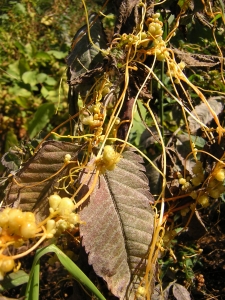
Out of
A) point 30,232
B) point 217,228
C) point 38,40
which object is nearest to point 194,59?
point 30,232

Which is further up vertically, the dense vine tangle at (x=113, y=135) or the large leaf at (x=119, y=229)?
the dense vine tangle at (x=113, y=135)

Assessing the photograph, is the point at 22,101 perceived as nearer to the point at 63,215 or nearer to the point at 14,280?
the point at 14,280

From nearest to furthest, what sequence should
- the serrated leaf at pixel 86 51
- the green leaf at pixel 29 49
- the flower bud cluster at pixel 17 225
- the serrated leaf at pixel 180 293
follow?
the flower bud cluster at pixel 17 225 < the serrated leaf at pixel 86 51 < the serrated leaf at pixel 180 293 < the green leaf at pixel 29 49

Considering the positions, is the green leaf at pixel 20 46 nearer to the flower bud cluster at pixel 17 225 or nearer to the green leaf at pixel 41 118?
the green leaf at pixel 41 118

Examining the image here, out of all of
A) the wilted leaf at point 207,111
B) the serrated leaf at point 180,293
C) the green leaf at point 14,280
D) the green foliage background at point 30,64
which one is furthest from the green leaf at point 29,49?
the serrated leaf at point 180,293

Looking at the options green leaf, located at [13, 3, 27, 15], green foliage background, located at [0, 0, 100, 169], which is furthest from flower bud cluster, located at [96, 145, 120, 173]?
green leaf, located at [13, 3, 27, 15]

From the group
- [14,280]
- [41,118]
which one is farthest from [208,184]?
[41,118]

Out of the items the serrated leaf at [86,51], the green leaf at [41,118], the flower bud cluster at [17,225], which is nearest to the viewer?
the flower bud cluster at [17,225]

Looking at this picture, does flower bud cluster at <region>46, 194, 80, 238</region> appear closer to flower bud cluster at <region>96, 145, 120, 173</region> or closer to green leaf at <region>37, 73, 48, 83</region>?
flower bud cluster at <region>96, 145, 120, 173</region>
